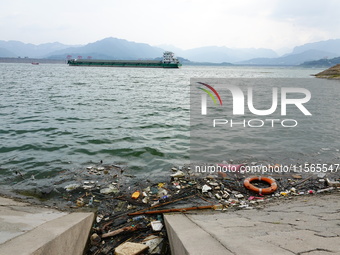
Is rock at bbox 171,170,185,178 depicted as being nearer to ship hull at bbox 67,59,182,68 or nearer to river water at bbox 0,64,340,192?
river water at bbox 0,64,340,192

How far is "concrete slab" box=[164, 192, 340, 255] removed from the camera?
252 cm

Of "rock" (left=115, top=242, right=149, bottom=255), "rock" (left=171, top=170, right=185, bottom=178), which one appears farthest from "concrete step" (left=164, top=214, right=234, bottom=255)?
"rock" (left=171, top=170, right=185, bottom=178)

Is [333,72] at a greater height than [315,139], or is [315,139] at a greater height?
[333,72]

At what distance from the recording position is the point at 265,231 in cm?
317

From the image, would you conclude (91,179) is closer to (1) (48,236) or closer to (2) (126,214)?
(2) (126,214)

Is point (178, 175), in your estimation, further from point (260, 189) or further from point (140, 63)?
point (140, 63)

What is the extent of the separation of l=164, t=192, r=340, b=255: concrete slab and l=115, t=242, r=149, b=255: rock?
0.49 meters

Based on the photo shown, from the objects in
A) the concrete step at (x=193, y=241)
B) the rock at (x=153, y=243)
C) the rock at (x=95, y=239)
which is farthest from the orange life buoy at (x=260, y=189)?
the rock at (x=95, y=239)

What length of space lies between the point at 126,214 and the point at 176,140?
225 inches

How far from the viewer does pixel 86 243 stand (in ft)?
13.0

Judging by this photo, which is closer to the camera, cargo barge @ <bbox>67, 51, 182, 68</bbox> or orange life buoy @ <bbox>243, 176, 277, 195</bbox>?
orange life buoy @ <bbox>243, 176, 277, 195</bbox>

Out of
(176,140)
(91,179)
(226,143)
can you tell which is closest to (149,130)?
(176,140)

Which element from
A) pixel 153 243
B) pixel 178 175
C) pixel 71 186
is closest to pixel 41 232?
pixel 153 243

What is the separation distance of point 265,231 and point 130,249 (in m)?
2.05
